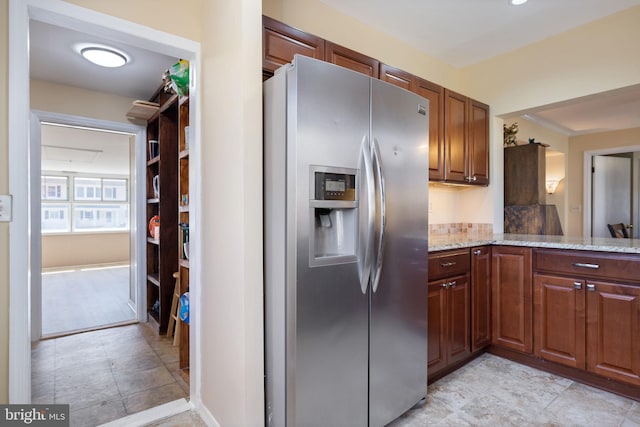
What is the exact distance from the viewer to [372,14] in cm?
252

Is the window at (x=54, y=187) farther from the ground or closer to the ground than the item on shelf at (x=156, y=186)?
farther from the ground

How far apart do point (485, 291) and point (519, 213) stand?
4.15ft

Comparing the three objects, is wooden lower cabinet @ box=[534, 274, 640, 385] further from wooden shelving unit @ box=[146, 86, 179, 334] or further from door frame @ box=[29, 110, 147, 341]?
door frame @ box=[29, 110, 147, 341]

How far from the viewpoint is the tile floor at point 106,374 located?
6.78 feet

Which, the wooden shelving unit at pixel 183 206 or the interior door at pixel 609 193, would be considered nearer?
the wooden shelving unit at pixel 183 206

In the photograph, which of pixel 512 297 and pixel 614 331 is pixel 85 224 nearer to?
pixel 512 297

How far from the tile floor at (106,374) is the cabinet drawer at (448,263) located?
183 cm

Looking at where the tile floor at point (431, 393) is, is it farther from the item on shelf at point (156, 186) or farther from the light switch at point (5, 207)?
the item on shelf at point (156, 186)

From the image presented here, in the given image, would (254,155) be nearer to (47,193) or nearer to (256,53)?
(256,53)

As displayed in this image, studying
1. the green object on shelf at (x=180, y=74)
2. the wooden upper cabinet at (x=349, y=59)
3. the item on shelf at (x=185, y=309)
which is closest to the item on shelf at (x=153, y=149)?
the green object on shelf at (x=180, y=74)

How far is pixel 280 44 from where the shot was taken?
182 centimetres

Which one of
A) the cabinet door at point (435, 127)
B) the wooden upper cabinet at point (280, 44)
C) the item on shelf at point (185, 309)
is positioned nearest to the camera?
the wooden upper cabinet at point (280, 44)

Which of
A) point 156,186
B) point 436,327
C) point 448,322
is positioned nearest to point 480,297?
point 448,322

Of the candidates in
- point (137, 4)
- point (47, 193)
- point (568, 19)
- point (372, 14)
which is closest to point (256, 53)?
point (137, 4)
